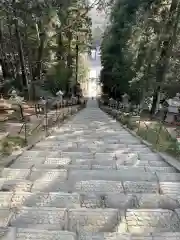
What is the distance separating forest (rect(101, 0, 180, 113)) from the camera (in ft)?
43.2

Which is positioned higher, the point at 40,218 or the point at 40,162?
Answer: the point at 40,218

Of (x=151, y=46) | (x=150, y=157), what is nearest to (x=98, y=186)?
(x=150, y=157)

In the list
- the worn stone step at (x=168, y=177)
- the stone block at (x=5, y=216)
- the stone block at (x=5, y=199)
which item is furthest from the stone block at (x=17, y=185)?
the worn stone step at (x=168, y=177)

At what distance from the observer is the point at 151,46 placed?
14516 mm

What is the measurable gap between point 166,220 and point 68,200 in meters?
0.98

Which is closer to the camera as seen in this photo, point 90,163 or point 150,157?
point 90,163

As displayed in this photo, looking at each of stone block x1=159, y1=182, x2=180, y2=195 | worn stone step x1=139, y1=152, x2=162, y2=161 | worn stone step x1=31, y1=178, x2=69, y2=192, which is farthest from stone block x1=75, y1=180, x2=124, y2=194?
worn stone step x1=139, y1=152, x2=162, y2=161

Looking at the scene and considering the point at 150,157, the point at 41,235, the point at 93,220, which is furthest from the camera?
the point at 150,157

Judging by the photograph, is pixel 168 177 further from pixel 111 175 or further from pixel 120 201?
pixel 120 201

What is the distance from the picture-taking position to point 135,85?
696 inches

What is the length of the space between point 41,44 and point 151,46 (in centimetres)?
707

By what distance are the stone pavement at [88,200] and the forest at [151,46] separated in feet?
32.5

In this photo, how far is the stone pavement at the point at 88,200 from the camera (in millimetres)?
2293

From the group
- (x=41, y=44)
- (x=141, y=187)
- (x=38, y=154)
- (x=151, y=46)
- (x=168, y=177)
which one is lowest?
(x=38, y=154)
